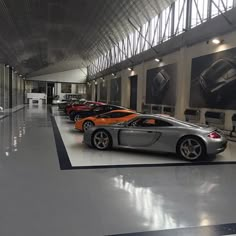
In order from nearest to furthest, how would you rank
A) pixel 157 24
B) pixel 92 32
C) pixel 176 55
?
pixel 176 55 < pixel 157 24 < pixel 92 32

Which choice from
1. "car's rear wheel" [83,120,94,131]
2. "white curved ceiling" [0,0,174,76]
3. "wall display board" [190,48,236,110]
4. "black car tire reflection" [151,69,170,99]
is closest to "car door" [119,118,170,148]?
"car's rear wheel" [83,120,94,131]

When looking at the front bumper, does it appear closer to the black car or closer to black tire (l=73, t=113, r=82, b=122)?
the black car

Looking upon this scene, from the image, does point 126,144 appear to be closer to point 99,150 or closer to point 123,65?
point 99,150

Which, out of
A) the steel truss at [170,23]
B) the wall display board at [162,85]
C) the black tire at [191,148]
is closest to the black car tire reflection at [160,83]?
the wall display board at [162,85]

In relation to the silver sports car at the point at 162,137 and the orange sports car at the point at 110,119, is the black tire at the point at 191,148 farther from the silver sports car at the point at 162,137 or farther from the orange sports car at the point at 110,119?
the orange sports car at the point at 110,119

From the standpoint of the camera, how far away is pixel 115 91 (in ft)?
94.7

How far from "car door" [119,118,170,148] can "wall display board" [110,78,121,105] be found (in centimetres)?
1935

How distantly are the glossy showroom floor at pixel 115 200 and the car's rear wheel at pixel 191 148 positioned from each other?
489mm

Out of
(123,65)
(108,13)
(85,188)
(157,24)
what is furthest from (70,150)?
(123,65)

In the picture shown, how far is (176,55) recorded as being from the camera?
15.7 meters

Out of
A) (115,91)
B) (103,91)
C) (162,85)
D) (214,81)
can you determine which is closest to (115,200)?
(214,81)

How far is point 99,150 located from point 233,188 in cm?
399

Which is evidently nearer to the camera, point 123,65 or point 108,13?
point 108,13

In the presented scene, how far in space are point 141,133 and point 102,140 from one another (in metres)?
1.23
